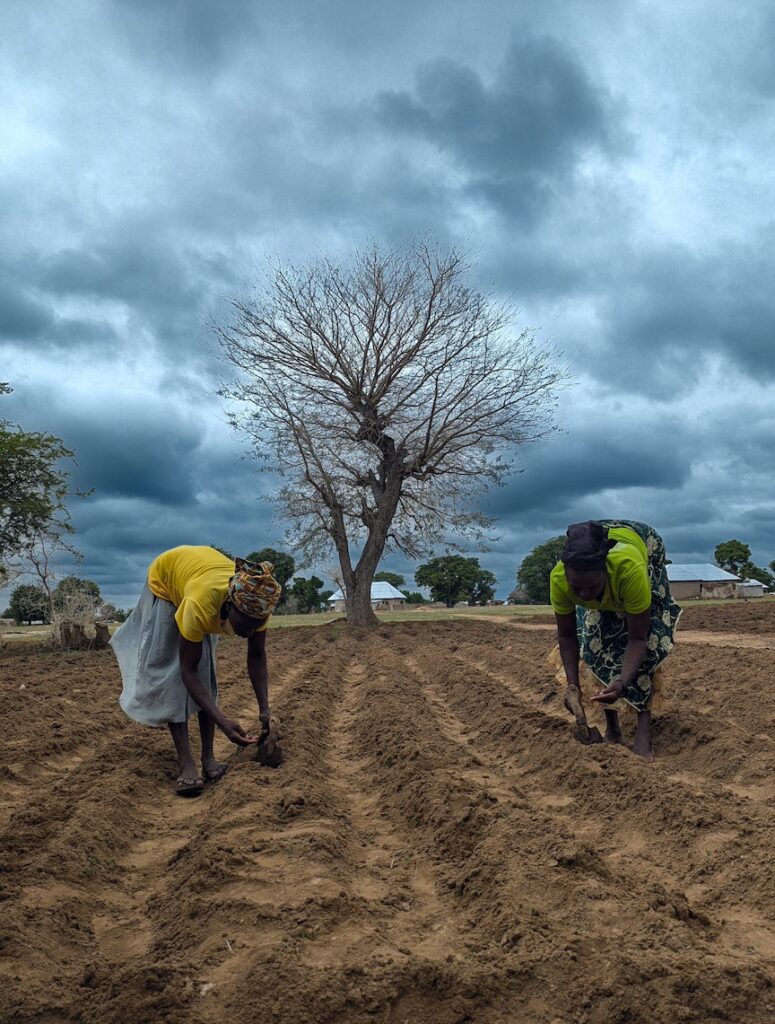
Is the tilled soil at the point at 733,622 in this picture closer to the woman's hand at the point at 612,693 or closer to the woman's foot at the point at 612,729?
the woman's foot at the point at 612,729

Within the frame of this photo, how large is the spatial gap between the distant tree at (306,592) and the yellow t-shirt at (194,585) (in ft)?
172

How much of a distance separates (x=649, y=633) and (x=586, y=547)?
3.64ft

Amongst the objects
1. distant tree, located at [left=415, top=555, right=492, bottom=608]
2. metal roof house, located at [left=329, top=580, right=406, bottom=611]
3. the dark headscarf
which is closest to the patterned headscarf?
the dark headscarf

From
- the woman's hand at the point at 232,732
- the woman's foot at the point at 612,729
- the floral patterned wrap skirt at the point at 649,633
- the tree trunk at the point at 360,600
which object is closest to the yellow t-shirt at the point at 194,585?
the woman's hand at the point at 232,732

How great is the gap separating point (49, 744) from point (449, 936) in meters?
4.30

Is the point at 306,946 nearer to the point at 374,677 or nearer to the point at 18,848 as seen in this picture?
the point at 18,848

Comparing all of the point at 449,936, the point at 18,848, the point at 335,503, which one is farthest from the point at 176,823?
the point at 335,503

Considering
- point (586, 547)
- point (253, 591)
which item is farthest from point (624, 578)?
point (253, 591)

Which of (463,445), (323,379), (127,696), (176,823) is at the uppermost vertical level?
(323,379)

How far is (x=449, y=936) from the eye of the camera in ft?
8.50

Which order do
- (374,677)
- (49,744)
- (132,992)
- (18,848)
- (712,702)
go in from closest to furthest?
(132,992) → (18,848) → (49,744) → (712,702) → (374,677)

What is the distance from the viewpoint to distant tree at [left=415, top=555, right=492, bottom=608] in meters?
59.6

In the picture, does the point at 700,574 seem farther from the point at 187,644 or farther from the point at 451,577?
the point at 187,644

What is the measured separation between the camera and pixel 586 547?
4.18 m
